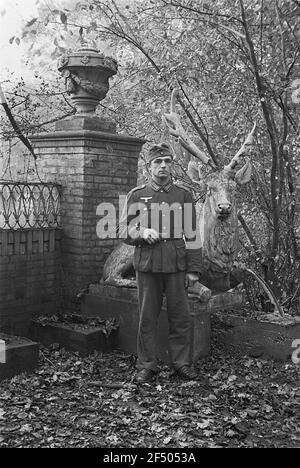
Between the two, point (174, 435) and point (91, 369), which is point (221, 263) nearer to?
point (91, 369)

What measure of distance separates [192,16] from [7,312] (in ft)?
15.0

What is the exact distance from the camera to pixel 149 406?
15.2 feet

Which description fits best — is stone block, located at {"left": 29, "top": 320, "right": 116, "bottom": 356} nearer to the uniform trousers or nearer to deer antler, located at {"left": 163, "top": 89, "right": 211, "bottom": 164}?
the uniform trousers

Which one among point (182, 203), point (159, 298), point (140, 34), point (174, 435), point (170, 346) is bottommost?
point (174, 435)

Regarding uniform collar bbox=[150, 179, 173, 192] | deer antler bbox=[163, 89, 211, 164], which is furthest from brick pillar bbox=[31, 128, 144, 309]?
uniform collar bbox=[150, 179, 173, 192]

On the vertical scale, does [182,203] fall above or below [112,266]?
above

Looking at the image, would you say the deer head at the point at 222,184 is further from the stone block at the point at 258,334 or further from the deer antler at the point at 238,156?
the stone block at the point at 258,334

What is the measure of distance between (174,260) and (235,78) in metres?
3.80

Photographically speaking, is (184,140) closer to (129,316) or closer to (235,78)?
(129,316)

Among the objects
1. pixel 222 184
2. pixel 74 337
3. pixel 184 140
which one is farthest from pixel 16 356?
pixel 184 140

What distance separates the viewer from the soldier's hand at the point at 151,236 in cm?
511

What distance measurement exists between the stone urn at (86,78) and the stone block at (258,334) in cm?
278

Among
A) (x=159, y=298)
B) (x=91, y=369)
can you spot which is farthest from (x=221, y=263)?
(x=91, y=369)

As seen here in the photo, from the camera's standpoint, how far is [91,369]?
5.53 meters
